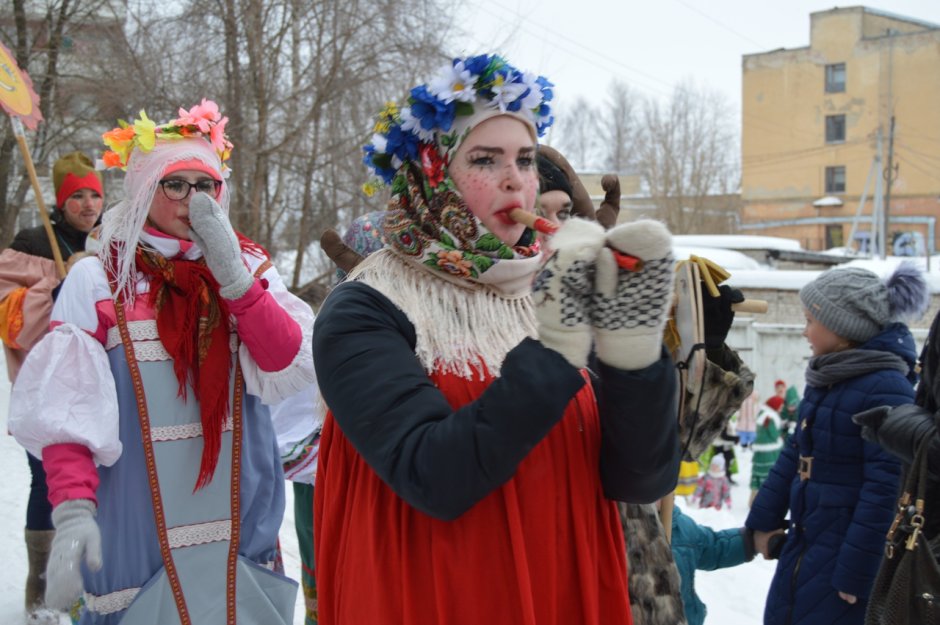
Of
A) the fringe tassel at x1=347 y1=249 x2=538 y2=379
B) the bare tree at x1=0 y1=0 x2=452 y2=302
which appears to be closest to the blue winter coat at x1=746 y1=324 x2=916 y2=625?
the fringe tassel at x1=347 y1=249 x2=538 y2=379

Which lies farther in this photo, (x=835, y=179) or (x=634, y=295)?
(x=835, y=179)

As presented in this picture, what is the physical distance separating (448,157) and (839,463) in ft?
7.53

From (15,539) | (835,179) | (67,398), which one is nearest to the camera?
(67,398)

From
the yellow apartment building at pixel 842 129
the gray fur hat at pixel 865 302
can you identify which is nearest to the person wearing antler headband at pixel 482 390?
the gray fur hat at pixel 865 302

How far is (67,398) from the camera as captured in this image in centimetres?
242

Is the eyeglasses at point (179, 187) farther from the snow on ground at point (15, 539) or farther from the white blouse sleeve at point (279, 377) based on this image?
the snow on ground at point (15, 539)

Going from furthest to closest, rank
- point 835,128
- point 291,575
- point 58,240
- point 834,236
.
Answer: point 834,236, point 835,128, point 291,575, point 58,240

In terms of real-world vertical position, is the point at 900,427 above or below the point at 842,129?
below

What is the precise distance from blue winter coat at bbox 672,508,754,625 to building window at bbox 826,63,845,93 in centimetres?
4006

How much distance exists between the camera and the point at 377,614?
61.5 inches

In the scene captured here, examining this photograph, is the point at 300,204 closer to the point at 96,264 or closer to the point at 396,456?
the point at 96,264

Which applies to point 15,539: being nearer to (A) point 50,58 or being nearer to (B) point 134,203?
(B) point 134,203

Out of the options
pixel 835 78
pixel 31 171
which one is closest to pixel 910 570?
pixel 31 171

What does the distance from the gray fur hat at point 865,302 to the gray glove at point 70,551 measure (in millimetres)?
2803
